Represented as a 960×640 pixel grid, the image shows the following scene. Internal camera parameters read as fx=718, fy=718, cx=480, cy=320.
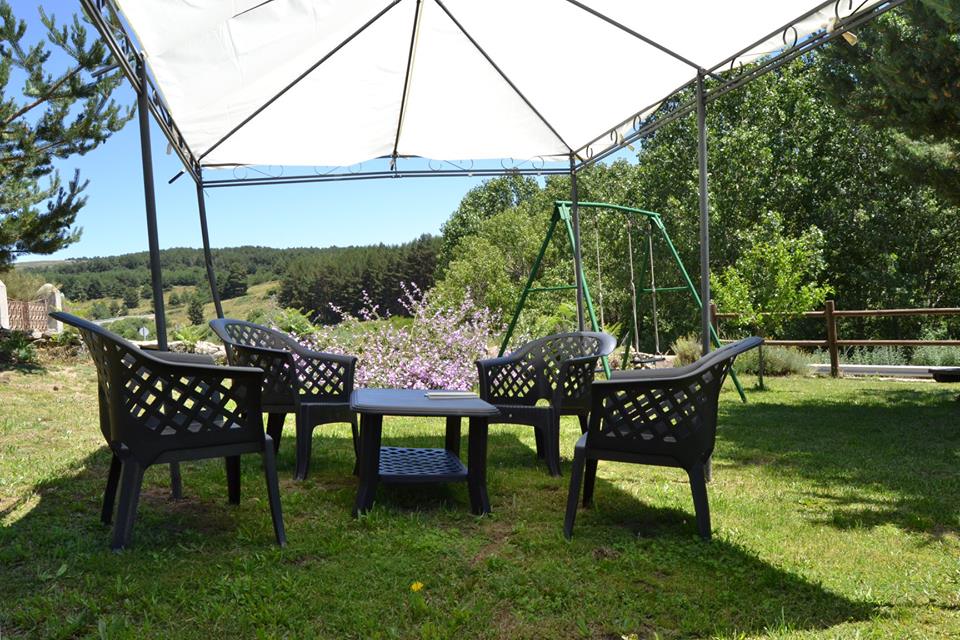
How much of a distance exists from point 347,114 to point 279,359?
220 centimetres

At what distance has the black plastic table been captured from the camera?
3.06 meters

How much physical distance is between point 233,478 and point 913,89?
18.4 feet

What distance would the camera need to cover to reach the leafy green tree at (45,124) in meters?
8.73

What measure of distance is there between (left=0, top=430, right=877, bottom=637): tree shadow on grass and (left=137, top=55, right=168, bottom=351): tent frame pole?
88 centimetres

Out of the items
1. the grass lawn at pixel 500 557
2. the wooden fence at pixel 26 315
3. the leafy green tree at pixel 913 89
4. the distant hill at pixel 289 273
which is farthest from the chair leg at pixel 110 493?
the distant hill at pixel 289 273

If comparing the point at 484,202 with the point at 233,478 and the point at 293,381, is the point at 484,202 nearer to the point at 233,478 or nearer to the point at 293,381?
the point at 293,381

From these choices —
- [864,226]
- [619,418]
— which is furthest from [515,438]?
[864,226]

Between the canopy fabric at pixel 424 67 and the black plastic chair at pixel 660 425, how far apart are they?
5.81 ft

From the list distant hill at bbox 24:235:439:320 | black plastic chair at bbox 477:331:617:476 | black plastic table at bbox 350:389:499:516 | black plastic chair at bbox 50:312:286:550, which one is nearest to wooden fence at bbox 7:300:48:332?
black plastic chair at bbox 477:331:617:476

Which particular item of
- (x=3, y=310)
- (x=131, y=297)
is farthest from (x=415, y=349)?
(x=131, y=297)

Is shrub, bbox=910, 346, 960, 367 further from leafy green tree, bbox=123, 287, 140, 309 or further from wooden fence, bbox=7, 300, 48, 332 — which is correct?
leafy green tree, bbox=123, 287, 140, 309

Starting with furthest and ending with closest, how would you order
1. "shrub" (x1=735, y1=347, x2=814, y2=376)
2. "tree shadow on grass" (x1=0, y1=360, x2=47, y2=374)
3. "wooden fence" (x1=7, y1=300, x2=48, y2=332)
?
"wooden fence" (x1=7, y1=300, x2=48, y2=332) < "shrub" (x1=735, y1=347, x2=814, y2=376) < "tree shadow on grass" (x1=0, y1=360, x2=47, y2=374)

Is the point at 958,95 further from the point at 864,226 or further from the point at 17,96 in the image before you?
the point at 864,226

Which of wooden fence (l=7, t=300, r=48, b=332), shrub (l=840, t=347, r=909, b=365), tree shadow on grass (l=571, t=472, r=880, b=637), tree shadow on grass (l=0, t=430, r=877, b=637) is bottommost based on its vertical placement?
shrub (l=840, t=347, r=909, b=365)
